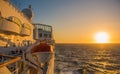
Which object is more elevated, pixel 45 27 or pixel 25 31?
pixel 45 27

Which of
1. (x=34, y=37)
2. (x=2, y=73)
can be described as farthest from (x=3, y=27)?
(x=34, y=37)

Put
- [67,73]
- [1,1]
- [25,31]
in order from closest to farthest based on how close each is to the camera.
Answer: [1,1] → [25,31] → [67,73]

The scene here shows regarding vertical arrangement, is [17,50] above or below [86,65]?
above

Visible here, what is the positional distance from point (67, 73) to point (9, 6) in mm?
25324

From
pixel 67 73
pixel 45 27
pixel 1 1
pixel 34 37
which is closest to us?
pixel 1 1

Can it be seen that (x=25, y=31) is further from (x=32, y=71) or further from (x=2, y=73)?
(x=2, y=73)

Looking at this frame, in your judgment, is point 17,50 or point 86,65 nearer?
point 17,50

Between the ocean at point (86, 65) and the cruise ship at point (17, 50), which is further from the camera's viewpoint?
the ocean at point (86, 65)

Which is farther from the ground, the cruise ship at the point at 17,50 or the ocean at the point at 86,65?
the cruise ship at the point at 17,50

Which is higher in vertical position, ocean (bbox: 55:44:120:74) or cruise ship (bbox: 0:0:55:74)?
cruise ship (bbox: 0:0:55:74)

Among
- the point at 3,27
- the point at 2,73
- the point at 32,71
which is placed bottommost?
the point at 32,71

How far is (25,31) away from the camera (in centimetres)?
2384

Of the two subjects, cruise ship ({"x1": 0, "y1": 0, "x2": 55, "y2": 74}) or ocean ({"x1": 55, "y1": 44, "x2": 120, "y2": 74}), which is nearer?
cruise ship ({"x1": 0, "y1": 0, "x2": 55, "y2": 74})

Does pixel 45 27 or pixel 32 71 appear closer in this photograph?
pixel 32 71
